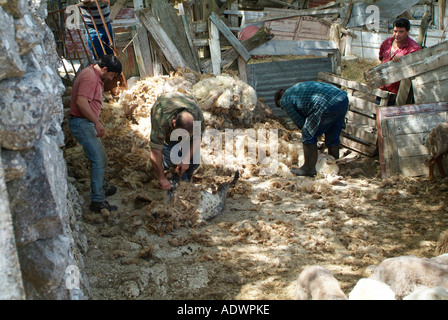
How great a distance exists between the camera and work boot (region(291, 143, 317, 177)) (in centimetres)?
604

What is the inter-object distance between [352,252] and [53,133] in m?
2.90

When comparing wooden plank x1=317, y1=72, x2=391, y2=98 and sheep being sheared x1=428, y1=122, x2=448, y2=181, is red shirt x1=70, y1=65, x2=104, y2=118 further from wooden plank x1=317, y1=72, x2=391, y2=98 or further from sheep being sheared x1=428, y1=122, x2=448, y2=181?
sheep being sheared x1=428, y1=122, x2=448, y2=181

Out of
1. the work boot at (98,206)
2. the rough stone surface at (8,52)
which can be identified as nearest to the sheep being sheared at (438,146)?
the work boot at (98,206)

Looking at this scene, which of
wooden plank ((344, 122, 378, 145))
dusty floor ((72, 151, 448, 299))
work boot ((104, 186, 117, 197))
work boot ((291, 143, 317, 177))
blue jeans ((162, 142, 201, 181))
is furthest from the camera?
wooden plank ((344, 122, 378, 145))

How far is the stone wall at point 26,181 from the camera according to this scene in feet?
7.03

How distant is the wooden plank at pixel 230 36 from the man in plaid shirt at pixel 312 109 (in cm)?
222

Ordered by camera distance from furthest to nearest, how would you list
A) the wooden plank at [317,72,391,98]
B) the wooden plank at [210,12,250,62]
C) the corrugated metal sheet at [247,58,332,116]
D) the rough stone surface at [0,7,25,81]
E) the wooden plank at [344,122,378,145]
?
the corrugated metal sheet at [247,58,332,116] → the wooden plank at [210,12,250,62] → the wooden plank at [344,122,378,145] → the wooden plank at [317,72,391,98] → the rough stone surface at [0,7,25,81]

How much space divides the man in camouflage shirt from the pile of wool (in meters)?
1.73

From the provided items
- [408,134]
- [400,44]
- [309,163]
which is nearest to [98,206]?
[309,163]

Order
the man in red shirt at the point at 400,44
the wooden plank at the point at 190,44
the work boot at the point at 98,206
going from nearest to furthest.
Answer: the work boot at the point at 98,206 < the man in red shirt at the point at 400,44 < the wooden plank at the point at 190,44

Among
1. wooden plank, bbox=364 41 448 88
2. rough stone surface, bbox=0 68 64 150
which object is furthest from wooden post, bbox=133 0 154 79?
rough stone surface, bbox=0 68 64 150

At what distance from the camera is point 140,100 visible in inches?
259

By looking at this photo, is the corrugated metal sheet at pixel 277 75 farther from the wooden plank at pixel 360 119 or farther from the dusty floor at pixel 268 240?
the dusty floor at pixel 268 240

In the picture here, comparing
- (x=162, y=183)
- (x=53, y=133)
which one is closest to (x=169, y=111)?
(x=162, y=183)
